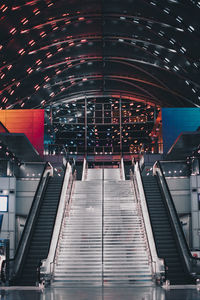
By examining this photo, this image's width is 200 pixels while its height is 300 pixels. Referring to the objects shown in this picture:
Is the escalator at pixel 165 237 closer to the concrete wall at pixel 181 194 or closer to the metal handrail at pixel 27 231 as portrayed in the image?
the concrete wall at pixel 181 194

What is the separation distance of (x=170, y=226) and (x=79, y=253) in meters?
4.11

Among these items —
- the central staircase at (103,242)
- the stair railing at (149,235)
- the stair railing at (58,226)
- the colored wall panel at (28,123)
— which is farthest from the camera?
the colored wall panel at (28,123)

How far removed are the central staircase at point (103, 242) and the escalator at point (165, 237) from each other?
0.65m

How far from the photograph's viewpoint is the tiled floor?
38.7 feet

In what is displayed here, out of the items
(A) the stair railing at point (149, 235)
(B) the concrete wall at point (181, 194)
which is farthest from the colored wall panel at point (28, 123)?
(A) the stair railing at point (149, 235)

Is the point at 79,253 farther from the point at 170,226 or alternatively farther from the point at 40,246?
the point at 170,226

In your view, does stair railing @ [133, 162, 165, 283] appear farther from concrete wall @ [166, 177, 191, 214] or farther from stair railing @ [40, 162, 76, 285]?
concrete wall @ [166, 177, 191, 214]

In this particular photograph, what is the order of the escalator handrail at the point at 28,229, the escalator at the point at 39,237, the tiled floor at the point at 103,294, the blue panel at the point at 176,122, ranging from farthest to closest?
1. the blue panel at the point at 176,122
2. the escalator handrail at the point at 28,229
3. the escalator at the point at 39,237
4. the tiled floor at the point at 103,294

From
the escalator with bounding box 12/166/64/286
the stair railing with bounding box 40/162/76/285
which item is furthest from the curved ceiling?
the escalator with bounding box 12/166/64/286

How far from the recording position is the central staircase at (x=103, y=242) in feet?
53.7

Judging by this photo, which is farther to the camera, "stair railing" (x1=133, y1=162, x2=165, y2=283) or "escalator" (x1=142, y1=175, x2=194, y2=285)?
"escalator" (x1=142, y1=175, x2=194, y2=285)

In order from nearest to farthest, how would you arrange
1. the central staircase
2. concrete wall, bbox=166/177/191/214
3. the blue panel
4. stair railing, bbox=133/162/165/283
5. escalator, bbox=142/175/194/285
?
stair railing, bbox=133/162/165/283, the central staircase, escalator, bbox=142/175/194/285, concrete wall, bbox=166/177/191/214, the blue panel

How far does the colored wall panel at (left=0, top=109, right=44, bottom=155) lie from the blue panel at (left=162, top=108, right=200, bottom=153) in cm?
919

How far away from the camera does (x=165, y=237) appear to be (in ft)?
61.8
